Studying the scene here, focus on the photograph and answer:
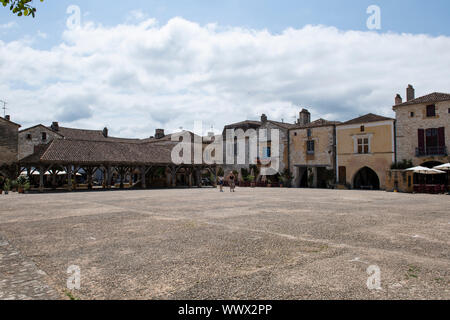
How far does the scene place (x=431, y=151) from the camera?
2552cm

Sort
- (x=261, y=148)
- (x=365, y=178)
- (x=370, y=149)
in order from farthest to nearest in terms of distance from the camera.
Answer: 1. (x=261, y=148)
2. (x=365, y=178)
3. (x=370, y=149)

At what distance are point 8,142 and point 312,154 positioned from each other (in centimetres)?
2824

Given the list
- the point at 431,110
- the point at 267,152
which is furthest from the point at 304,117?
the point at 431,110

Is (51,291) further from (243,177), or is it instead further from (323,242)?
(243,177)

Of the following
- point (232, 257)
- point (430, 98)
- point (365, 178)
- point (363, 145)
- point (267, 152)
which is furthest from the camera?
point (267, 152)

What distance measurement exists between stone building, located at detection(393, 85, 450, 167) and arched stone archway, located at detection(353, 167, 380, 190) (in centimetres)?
386

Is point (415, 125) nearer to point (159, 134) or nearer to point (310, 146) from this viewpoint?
point (310, 146)

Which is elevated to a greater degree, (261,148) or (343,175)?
(261,148)

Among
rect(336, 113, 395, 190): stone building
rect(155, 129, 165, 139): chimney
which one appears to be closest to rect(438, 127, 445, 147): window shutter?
rect(336, 113, 395, 190): stone building

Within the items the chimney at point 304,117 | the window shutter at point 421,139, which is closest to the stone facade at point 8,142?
the chimney at point 304,117

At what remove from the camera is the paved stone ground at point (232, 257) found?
3725 mm

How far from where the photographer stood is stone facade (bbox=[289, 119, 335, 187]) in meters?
31.6
